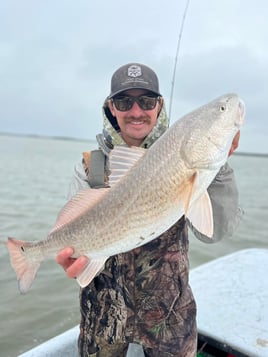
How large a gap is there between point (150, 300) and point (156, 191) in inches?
36.1

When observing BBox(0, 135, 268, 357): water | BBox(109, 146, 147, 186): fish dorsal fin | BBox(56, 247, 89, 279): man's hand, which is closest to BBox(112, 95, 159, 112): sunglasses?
BBox(109, 146, 147, 186): fish dorsal fin

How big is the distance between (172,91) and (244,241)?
9488mm

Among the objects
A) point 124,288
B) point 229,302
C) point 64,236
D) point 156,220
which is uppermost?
point 156,220

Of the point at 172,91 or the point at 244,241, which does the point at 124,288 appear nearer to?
the point at 172,91

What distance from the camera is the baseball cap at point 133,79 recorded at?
2936 millimetres

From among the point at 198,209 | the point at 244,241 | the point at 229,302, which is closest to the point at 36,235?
the point at 244,241

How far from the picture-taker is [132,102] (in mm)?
2953

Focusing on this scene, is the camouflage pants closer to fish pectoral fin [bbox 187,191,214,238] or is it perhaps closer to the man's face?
fish pectoral fin [bbox 187,191,214,238]

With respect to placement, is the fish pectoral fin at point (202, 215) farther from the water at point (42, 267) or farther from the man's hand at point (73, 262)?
the water at point (42, 267)

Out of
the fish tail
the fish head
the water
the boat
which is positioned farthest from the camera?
the water

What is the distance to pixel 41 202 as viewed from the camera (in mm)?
15938

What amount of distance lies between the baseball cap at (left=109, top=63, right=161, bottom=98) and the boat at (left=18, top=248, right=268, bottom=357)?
2.08m

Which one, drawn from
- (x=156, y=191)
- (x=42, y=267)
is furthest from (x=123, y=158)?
(x=42, y=267)

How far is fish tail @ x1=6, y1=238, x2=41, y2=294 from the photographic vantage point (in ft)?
8.86
